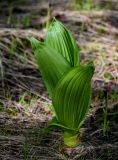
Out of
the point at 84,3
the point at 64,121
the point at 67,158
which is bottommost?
the point at 67,158

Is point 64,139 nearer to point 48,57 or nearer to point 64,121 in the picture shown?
point 64,121

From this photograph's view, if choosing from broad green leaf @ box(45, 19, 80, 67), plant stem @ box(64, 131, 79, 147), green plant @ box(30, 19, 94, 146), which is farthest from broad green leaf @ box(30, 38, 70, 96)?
plant stem @ box(64, 131, 79, 147)

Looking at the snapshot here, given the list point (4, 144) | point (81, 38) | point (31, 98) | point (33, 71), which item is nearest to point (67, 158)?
point (4, 144)

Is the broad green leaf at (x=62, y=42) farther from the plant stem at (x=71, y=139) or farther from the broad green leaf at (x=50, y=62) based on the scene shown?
the plant stem at (x=71, y=139)

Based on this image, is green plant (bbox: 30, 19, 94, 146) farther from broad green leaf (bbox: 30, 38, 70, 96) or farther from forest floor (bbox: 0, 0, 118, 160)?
forest floor (bbox: 0, 0, 118, 160)

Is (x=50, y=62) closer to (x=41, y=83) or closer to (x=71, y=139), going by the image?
(x=71, y=139)

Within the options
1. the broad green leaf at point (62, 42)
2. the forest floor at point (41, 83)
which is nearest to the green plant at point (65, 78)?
the broad green leaf at point (62, 42)
